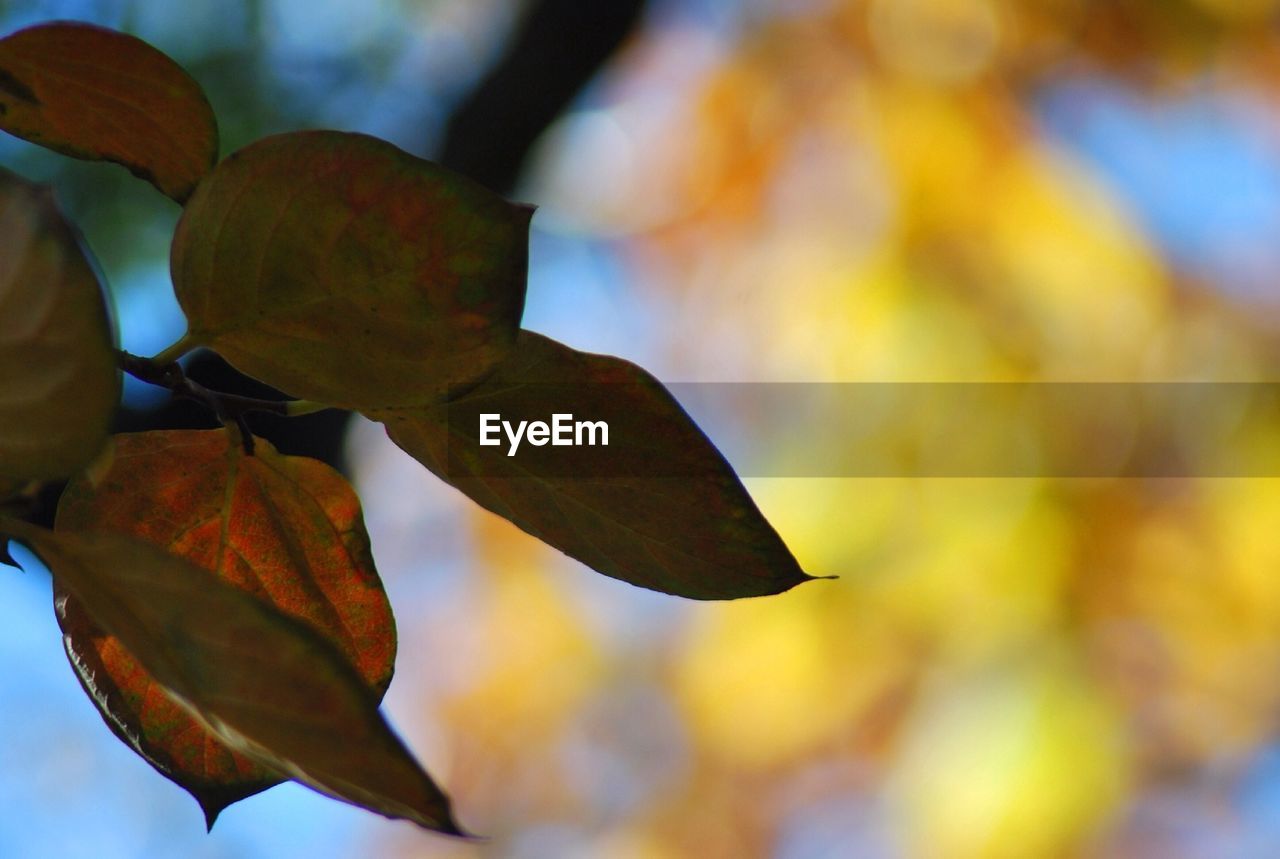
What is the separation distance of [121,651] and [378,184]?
0.11 meters

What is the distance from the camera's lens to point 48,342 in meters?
0.12

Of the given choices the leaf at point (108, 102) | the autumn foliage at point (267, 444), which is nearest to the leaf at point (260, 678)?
the autumn foliage at point (267, 444)

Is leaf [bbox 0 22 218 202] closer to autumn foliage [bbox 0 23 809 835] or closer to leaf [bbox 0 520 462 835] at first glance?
autumn foliage [bbox 0 23 809 835]

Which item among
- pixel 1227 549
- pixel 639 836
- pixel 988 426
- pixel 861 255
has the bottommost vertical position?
pixel 639 836

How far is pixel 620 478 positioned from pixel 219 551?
8 cm

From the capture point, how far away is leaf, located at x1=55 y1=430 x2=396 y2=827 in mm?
211

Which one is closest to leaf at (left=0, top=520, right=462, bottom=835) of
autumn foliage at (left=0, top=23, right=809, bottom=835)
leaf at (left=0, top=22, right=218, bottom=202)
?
autumn foliage at (left=0, top=23, right=809, bottom=835)

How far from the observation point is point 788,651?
1.62 metres

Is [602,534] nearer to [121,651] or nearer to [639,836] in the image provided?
[121,651]

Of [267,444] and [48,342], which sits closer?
[48,342]

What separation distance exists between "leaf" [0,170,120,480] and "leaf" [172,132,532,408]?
40 mm

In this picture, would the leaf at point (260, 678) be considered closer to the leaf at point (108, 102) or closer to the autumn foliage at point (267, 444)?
the autumn foliage at point (267, 444)

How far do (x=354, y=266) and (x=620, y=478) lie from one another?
0.20 ft

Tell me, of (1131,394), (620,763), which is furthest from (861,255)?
(620,763)
